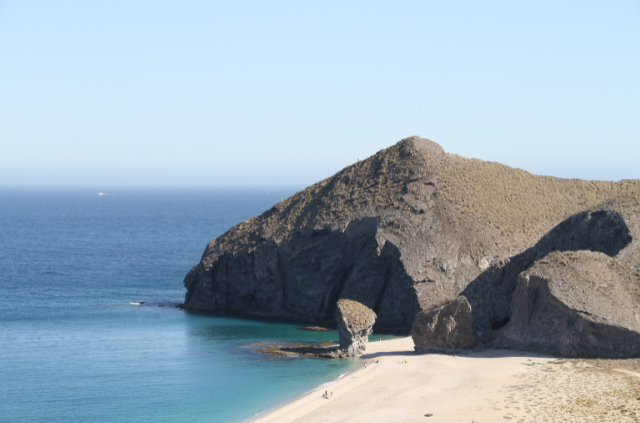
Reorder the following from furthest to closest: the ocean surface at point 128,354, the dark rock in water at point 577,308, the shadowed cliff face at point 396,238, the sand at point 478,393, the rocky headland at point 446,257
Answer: the shadowed cliff face at point 396,238 < the rocky headland at point 446,257 < the dark rock in water at point 577,308 < the ocean surface at point 128,354 < the sand at point 478,393

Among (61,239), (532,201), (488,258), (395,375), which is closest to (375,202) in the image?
(488,258)

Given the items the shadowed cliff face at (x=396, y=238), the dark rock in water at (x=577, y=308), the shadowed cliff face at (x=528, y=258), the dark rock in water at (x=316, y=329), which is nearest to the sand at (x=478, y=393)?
the dark rock in water at (x=577, y=308)

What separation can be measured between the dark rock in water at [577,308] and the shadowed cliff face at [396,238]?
7528mm

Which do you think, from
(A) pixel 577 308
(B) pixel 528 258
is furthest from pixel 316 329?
(A) pixel 577 308

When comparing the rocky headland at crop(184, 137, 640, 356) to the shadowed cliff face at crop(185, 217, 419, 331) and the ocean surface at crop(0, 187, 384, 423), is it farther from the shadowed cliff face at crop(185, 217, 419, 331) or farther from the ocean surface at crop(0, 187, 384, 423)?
the ocean surface at crop(0, 187, 384, 423)

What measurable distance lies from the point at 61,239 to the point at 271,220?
87323 mm

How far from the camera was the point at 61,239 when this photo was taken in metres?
147

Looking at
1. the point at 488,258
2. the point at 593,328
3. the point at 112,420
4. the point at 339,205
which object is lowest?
the point at 112,420

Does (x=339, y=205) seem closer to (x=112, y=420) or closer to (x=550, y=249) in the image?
(x=550, y=249)

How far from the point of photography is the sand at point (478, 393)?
34.8 m

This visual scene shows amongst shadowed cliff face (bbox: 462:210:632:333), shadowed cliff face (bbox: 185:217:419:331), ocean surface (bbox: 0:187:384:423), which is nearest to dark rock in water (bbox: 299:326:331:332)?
ocean surface (bbox: 0:187:384:423)

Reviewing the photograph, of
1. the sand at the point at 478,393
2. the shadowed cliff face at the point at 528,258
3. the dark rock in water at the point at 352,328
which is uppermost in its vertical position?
the shadowed cliff face at the point at 528,258

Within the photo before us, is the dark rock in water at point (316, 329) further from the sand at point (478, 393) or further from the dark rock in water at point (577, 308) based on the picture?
the dark rock in water at point (577, 308)

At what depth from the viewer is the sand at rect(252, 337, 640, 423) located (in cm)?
3484
